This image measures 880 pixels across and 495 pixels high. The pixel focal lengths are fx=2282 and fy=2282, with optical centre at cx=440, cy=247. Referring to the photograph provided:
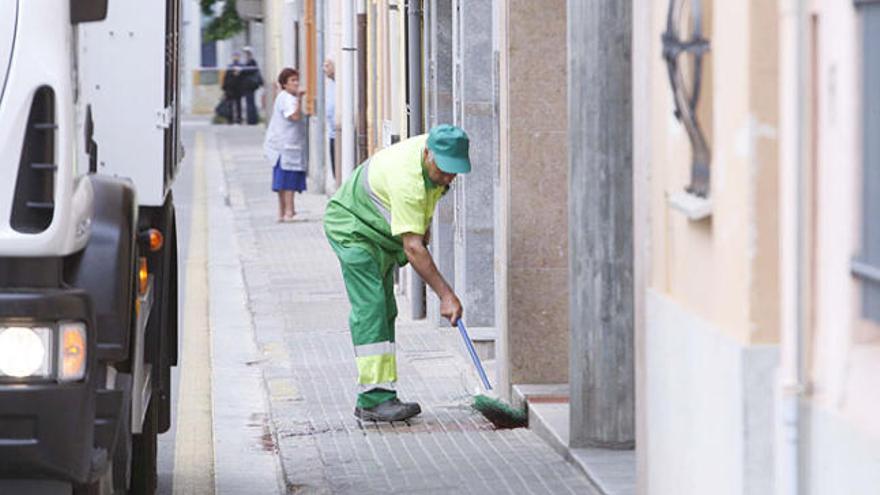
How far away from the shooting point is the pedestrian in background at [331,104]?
2695cm

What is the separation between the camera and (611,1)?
991 centimetres

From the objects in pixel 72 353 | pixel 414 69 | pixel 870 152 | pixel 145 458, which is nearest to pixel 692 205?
pixel 870 152

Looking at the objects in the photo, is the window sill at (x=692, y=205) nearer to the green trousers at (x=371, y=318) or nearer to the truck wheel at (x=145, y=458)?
the truck wheel at (x=145, y=458)

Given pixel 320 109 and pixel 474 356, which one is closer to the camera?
pixel 474 356

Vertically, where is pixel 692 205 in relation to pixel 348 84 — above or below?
above

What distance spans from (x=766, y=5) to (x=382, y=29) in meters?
14.2

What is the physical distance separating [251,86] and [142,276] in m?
44.6

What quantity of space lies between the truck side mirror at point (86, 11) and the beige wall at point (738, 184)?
74.6 inches

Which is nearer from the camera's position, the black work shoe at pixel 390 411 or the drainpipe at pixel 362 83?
the black work shoe at pixel 390 411

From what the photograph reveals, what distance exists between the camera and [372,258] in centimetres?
1154

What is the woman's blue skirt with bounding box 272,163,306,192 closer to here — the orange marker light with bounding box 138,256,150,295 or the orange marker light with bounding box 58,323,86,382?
the orange marker light with bounding box 138,256,150,295

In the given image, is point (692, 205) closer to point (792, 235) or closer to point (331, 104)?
point (792, 235)

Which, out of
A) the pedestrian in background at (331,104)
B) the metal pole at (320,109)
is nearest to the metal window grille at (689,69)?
the pedestrian in background at (331,104)

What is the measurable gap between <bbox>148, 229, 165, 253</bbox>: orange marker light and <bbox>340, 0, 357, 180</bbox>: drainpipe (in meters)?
15.0
